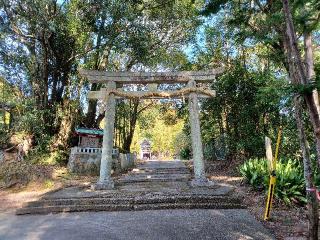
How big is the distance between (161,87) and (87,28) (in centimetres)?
754

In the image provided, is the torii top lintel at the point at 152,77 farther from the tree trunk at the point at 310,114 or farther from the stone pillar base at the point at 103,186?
the tree trunk at the point at 310,114

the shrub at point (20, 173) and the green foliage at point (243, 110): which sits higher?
the green foliage at point (243, 110)

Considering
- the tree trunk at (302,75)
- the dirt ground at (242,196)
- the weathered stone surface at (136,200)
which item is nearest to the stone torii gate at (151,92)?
the weathered stone surface at (136,200)

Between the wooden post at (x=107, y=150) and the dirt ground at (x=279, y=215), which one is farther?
the wooden post at (x=107, y=150)

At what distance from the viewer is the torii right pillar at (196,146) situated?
1040 centimetres

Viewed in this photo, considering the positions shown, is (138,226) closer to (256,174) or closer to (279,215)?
(279,215)

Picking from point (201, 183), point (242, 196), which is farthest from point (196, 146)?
point (242, 196)

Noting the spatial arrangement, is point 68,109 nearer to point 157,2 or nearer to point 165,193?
point 157,2

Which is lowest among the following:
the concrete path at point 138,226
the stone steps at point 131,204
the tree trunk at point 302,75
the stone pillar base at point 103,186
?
the concrete path at point 138,226

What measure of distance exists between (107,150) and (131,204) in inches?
113

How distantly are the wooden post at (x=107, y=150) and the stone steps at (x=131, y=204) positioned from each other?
1813 mm

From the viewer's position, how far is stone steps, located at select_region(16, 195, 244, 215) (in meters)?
8.02

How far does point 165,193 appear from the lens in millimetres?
8891

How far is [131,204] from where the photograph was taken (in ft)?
27.0
